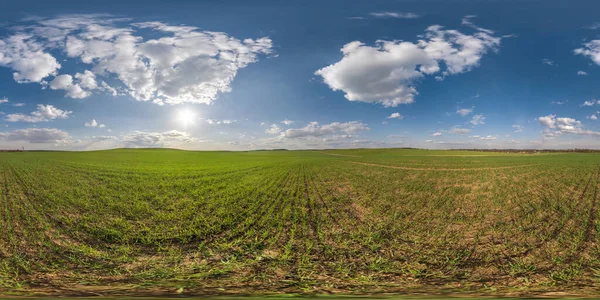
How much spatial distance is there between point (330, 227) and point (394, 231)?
175 cm

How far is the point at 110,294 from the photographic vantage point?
433 cm

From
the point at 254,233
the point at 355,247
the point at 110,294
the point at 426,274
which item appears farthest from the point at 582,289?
the point at 110,294

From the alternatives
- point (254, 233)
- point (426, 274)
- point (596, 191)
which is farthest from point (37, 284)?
point (596, 191)

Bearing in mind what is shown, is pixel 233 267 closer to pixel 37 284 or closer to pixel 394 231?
pixel 37 284

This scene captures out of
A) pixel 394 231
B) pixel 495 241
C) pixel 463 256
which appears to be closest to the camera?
pixel 463 256

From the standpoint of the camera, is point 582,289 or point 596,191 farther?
point 596,191

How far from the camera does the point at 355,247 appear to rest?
6.81m

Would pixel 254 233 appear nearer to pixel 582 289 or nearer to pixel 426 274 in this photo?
pixel 426 274

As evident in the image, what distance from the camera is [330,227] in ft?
27.8

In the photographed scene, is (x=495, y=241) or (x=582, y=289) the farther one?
(x=495, y=241)

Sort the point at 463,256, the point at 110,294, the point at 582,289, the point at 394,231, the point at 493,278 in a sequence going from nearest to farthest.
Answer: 1. the point at 110,294
2. the point at 582,289
3. the point at 493,278
4. the point at 463,256
5. the point at 394,231

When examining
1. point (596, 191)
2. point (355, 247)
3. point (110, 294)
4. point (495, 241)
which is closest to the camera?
point (110, 294)

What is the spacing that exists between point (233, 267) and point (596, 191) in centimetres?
Result: 1904

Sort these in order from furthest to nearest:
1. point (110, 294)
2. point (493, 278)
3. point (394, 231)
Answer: point (394, 231), point (493, 278), point (110, 294)
